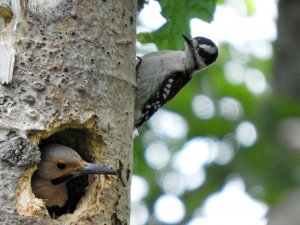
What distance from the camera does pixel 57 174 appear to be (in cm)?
534

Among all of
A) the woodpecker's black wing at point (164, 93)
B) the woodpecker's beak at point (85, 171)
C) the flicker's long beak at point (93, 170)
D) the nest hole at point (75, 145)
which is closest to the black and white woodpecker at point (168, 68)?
the woodpecker's black wing at point (164, 93)

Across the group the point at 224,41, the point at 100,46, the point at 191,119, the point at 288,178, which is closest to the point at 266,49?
the point at 224,41

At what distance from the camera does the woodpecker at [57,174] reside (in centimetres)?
518

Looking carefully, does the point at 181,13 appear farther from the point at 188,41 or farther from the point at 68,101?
the point at 68,101

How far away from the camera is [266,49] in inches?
611

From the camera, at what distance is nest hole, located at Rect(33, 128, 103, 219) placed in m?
5.17

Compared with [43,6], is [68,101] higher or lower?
lower

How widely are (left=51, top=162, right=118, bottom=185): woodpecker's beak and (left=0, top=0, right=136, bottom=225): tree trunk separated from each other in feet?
0.24

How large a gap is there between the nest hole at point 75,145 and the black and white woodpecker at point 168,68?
33.7 inches

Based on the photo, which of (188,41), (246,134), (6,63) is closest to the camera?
(6,63)

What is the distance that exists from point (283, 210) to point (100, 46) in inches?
144

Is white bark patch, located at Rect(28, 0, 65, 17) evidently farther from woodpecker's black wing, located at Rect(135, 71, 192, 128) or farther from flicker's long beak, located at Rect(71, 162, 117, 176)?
woodpecker's black wing, located at Rect(135, 71, 192, 128)

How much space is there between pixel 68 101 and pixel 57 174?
544 mm

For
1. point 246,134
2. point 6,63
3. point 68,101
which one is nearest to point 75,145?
point 68,101
